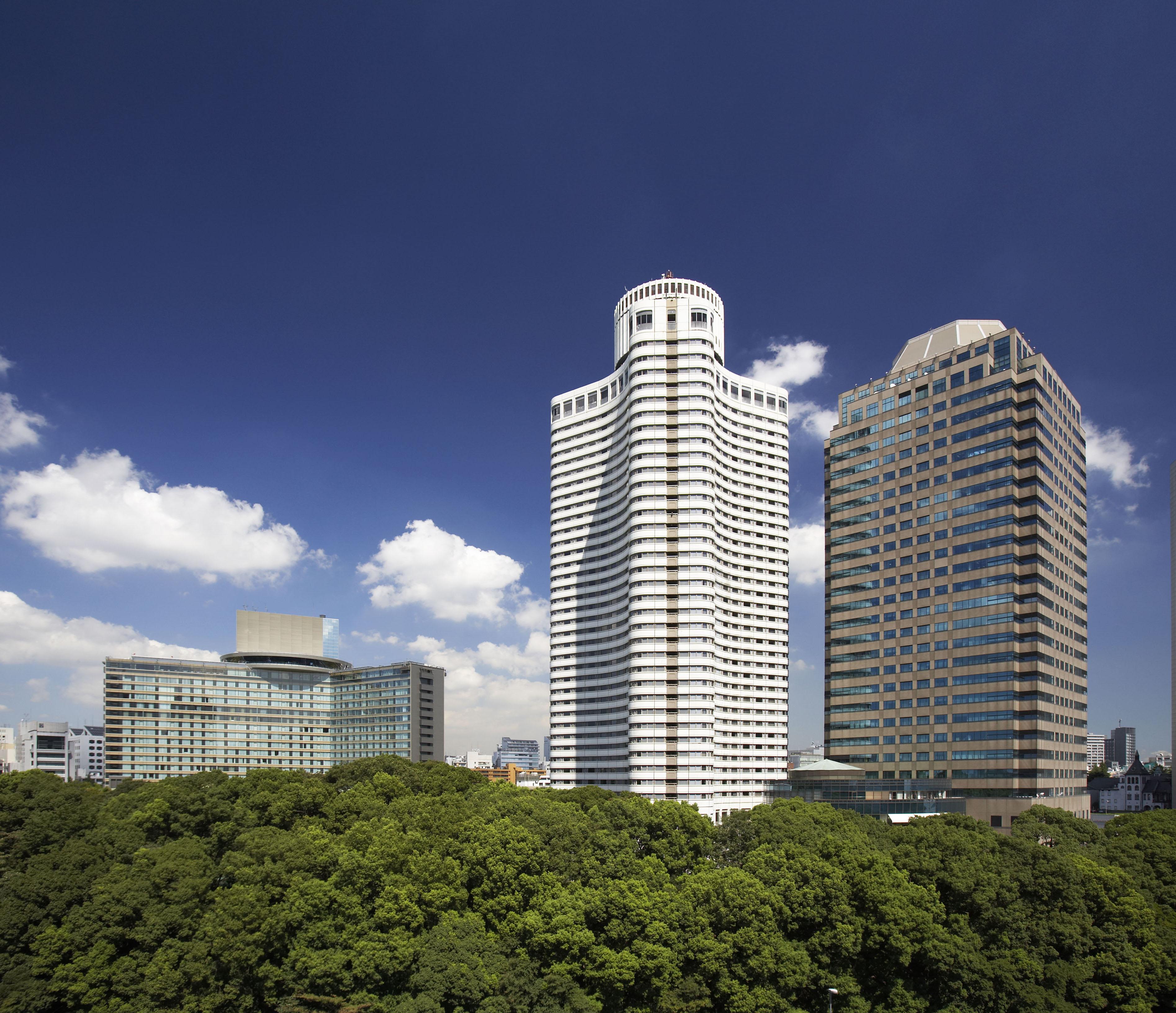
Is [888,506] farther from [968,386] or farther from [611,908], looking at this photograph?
[611,908]

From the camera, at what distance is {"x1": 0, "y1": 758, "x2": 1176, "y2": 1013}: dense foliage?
54.2m

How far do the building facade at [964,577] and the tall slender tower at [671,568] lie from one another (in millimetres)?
15758

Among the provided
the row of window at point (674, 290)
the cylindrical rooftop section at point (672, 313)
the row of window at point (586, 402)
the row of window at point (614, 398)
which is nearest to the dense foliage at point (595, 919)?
the cylindrical rooftop section at point (672, 313)

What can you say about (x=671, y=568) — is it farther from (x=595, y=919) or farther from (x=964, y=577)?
(x=595, y=919)

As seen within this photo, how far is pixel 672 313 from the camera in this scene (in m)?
136

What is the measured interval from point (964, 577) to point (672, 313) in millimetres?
66063

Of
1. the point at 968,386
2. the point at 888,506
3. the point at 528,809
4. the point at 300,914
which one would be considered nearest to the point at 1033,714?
the point at 888,506

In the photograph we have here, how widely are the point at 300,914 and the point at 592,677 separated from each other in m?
106

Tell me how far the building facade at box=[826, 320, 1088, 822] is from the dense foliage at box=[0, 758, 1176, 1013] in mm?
59741

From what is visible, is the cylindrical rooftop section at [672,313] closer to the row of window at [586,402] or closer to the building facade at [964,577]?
the row of window at [586,402]

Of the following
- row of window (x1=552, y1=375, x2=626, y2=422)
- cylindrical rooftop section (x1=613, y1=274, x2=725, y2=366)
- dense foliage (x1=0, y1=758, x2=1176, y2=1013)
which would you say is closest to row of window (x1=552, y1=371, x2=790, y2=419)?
row of window (x1=552, y1=375, x2=626, y2=422)

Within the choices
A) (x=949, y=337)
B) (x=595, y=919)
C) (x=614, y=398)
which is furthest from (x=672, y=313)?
(x=595, y=919)

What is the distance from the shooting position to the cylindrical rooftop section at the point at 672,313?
135125 mm

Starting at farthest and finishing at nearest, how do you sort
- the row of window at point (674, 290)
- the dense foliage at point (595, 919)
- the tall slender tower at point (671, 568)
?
the row of window at point (674, 290) → the tall slender tower at point (671, 568) → the dense foliage at point (595, 919)
